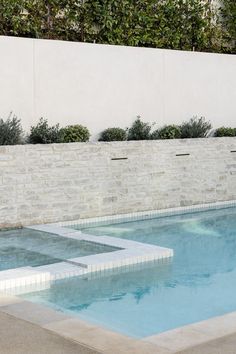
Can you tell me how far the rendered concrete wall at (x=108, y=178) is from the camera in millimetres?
10625

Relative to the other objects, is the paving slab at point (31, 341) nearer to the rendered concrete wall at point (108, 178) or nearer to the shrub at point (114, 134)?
the rendered concrete wall at point (108, 178)

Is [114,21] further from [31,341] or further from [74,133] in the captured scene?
[31,341]

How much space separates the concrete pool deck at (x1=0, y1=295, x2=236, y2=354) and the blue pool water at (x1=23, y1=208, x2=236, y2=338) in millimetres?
653

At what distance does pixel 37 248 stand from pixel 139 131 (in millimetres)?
4455

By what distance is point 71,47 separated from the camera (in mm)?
12078

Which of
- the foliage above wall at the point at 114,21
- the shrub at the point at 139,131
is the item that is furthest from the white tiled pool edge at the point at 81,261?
the foliage above wall at the point at 114,21

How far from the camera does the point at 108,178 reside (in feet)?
38.9

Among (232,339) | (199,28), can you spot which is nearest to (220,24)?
(199,28)

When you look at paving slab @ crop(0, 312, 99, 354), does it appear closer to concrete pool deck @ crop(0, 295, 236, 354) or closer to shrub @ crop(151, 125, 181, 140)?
concrete pool deck @ crop(0, 295, 236, 354)

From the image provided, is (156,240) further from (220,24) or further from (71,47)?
(220,24)

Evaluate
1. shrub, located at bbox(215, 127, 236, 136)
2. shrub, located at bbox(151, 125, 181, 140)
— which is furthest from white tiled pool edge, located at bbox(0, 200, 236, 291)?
shrub, located at bbox(215, 127, 236, 136)

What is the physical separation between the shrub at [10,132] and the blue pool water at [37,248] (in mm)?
1546

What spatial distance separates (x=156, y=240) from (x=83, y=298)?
3.25 metres

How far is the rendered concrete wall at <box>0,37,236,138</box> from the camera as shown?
1138 cm
